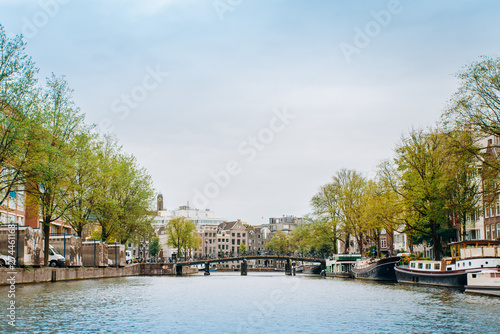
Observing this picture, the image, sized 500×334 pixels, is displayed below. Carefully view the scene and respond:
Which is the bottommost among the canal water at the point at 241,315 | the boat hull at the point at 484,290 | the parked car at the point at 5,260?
the boat hull at the point at 484,290

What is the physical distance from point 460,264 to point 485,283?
9644mm

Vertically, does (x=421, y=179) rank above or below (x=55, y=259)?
above

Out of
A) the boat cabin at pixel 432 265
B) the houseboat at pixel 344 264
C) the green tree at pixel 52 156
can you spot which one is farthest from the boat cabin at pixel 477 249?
the houseboat at pixel 344 264

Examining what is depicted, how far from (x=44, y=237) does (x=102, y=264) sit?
18.8 metres

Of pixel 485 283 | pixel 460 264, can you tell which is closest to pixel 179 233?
pixel 460 264

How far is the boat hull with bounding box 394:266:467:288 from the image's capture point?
5097 cm

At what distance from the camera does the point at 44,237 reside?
55219 millimetres

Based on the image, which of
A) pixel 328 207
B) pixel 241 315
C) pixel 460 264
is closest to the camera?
pixel 241 315

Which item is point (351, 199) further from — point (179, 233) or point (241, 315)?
point (241, 315)

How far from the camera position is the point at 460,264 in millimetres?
51500

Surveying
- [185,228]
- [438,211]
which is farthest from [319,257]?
[438,211]

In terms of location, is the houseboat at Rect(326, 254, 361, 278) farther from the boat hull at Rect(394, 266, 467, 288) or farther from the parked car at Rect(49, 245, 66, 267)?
the parked car at Rect(49, 245, 66, 267)

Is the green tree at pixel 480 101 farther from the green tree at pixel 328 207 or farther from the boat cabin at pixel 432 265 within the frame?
the green tree at pixel 328 207

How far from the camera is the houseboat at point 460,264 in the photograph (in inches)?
1905
